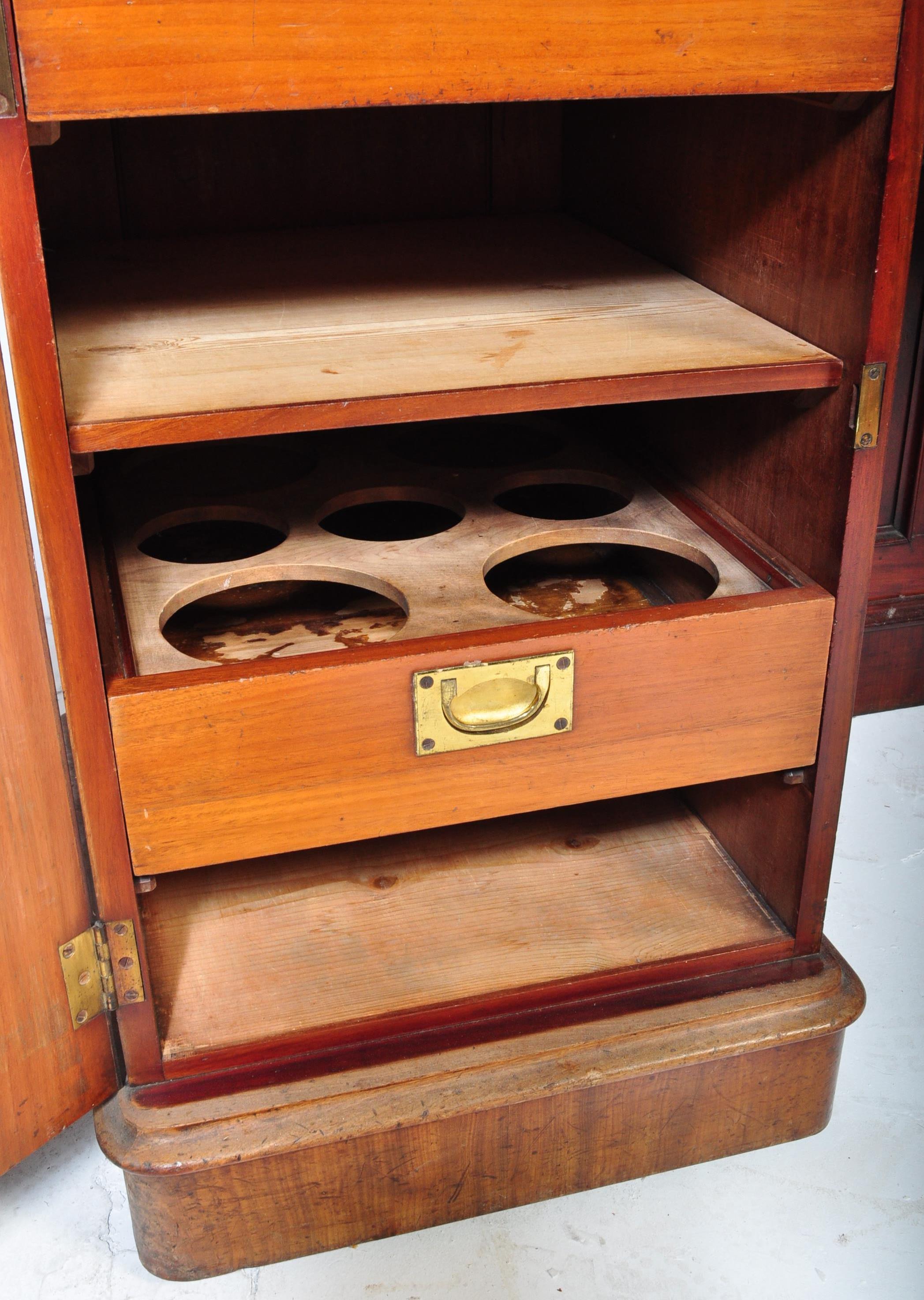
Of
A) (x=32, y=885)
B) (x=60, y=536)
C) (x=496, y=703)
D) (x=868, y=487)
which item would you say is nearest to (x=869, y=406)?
(x=868, y=487)

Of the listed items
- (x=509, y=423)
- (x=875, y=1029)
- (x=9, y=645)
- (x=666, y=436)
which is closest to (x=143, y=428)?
(x=9, y=645)

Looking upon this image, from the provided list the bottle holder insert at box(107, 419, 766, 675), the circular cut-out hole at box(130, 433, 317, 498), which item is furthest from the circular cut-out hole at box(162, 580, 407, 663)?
the circular cut-out hole at box(130, 433, 317, 498)

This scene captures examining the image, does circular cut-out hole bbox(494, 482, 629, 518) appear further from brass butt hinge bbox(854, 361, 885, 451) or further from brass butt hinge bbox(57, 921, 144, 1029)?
brass butt hinge bbox(57, 921, 144, 1029)

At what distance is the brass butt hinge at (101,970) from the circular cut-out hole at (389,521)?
1.84 feet

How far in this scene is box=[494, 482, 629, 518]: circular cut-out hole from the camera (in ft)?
4.70

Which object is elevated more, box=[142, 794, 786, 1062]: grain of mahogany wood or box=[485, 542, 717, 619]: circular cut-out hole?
box=[485, 542, 717, 619]: circular cut-out hole

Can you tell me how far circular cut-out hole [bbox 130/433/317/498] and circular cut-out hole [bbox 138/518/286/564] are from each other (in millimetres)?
39

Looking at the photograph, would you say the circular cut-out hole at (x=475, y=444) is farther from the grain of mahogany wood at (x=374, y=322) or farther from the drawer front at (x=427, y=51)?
the drawer front at (x=427, y=51)

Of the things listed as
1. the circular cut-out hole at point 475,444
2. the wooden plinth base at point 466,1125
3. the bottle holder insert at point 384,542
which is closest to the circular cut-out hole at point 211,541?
the bottle holder insert at point 384,542

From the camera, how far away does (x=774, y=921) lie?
1.19 meters

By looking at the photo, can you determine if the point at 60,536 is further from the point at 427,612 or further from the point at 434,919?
the point at 434,919

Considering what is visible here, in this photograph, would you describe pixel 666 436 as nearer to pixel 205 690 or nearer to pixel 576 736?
pixel 576 736

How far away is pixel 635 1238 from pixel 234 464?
0.86 meters

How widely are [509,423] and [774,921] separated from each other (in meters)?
Answer: 0.66
